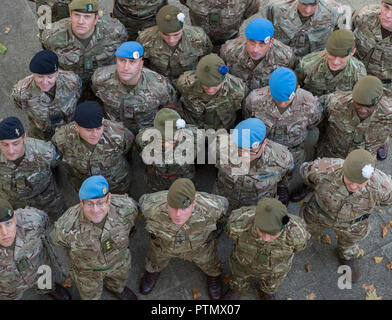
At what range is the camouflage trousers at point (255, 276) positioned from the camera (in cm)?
601

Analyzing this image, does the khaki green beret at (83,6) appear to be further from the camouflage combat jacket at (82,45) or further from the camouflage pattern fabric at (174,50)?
the camouflage pattern fabric at (174,50)

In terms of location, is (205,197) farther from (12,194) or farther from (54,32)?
(54,32)

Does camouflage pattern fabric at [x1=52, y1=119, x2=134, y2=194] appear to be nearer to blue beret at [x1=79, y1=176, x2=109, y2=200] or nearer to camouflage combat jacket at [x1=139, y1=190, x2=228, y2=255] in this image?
camouflage combat jacket at [x1=139, y1=190, x2=228, y2=255]

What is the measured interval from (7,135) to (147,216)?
189 centimetres

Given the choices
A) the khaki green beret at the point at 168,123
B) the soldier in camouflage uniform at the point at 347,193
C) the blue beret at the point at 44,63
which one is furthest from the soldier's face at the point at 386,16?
the blue beret at the point at 44,63

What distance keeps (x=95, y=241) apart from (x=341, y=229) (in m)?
3.08

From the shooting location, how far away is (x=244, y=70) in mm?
7332

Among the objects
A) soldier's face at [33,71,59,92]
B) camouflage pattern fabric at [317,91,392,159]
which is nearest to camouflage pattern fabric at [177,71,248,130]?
camouflage pattern fabric at [317,91,392,159]

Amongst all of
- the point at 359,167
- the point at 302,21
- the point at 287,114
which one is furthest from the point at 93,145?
the point at 302,21

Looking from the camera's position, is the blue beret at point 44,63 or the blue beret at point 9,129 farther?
the blue beret at point 44,63

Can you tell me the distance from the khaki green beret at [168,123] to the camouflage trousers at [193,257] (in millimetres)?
1321

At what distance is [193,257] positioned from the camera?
20.7 feet

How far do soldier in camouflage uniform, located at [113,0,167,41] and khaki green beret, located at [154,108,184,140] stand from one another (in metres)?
2.64

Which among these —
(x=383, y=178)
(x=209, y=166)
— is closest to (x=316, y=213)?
(x=383, y=178)
